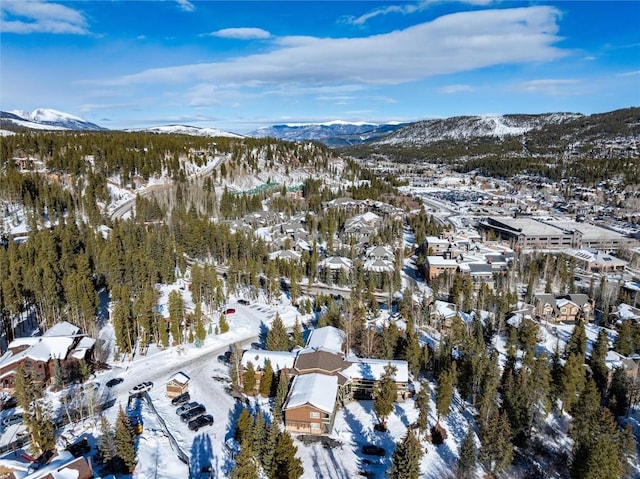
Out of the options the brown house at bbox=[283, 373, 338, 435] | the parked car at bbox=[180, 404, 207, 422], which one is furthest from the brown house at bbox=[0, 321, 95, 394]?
the brown house at bbox=[283, 373, 338, 435]

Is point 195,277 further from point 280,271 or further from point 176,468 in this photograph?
point 176,468

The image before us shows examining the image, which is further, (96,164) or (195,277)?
(96,164)

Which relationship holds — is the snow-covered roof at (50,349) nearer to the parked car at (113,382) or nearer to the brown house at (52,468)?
the parked car at (113,382)

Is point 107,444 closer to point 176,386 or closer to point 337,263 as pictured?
point 176,386

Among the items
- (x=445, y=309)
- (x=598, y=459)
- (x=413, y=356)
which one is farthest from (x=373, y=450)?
(x=445, y=309)

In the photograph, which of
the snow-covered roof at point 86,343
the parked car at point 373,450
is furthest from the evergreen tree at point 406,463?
the snow-covered roof at point 86,343

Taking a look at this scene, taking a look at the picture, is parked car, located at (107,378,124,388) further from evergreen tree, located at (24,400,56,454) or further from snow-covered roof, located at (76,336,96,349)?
evergreen tree, located at (24,400,56,454)

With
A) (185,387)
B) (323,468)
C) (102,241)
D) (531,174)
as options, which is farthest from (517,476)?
(531,174)
